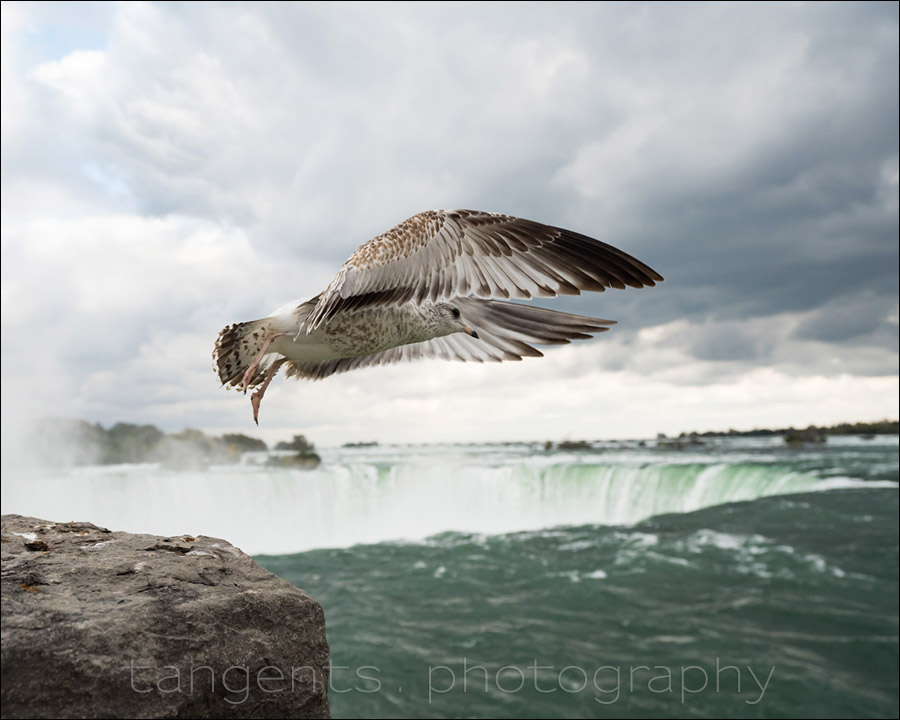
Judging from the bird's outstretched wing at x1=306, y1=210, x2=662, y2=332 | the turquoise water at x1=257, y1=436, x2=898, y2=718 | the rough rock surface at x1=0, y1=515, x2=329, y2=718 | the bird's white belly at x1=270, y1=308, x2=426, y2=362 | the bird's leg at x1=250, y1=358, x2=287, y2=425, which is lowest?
the turquoise water at x1=257, y1=436, x2=898, y2=718

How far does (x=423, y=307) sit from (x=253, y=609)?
140cm

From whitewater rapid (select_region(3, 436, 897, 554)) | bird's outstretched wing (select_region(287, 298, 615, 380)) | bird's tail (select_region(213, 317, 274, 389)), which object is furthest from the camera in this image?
whitewater rapid (select_region(3, 436, 897, 554))

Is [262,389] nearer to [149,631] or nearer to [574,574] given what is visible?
[149,631]

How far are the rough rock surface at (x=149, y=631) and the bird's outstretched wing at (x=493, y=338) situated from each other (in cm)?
134

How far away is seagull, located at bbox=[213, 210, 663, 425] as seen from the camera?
2.74 m

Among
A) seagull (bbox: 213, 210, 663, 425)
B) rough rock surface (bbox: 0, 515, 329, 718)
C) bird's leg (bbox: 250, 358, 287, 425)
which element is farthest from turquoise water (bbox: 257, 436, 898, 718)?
seagull (bbox: 213, 210, 663, 425)

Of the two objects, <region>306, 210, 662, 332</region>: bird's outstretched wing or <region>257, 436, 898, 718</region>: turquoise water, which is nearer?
<region>306, 210, 662, 332</region>: bird's outstretched wing

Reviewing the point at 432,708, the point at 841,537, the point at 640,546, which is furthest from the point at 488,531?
the point at 432,708

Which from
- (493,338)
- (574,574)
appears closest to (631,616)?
(574,574)

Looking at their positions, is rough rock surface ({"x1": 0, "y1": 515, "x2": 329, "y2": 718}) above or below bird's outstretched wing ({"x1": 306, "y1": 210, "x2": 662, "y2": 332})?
below

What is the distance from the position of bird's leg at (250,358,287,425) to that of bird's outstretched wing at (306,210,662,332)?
1.31 ft

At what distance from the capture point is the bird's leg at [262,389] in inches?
110

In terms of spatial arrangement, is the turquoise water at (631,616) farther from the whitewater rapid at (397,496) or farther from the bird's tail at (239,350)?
the bird's tail at (239,350)

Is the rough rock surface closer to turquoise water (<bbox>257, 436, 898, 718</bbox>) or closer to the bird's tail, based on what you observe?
the bird's tail
